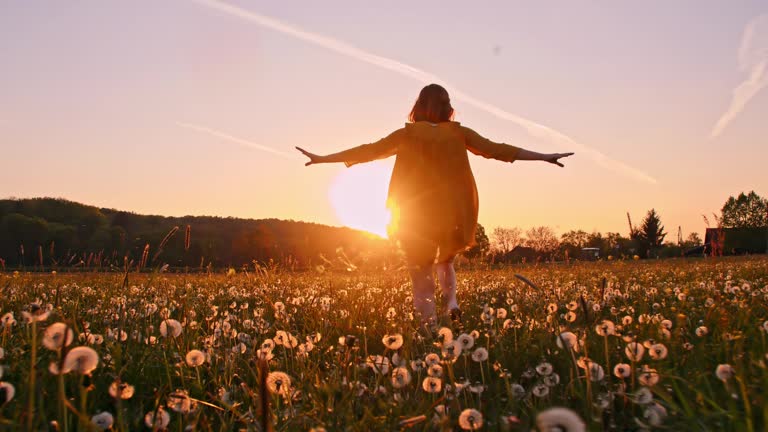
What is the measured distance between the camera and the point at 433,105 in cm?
655

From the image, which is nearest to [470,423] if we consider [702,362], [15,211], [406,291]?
[702,362]

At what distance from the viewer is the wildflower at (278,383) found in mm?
2037

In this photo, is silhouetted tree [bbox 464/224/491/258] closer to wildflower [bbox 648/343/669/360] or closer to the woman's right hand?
the woman's right hand

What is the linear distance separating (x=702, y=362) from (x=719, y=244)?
9997 millimetres

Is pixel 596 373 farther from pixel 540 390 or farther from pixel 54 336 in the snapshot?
pixel 54 336

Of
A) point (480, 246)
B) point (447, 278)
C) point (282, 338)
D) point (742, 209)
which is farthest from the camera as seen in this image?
point (742, 209)

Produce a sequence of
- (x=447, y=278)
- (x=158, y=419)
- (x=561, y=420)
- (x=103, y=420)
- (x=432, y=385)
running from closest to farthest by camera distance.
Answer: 1. (x=561, y=420)
2. (x=103, y=420)
3. (x=158, y=419)
4. (x=432, y=385)
5. (x=447, y=278)

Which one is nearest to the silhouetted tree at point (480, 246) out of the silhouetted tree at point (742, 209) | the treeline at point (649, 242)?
the treeline at point (649, 242)

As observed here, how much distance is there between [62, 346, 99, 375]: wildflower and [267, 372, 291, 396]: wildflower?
2.49 ft

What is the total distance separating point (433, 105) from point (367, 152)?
908mm

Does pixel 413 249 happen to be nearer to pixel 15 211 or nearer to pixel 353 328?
pixel 353 328

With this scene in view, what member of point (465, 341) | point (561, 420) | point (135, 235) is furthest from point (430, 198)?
point (135, 235)

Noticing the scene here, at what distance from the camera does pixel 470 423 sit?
161 cm

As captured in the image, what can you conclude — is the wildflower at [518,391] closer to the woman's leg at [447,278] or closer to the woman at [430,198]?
the woman at [430,198]
